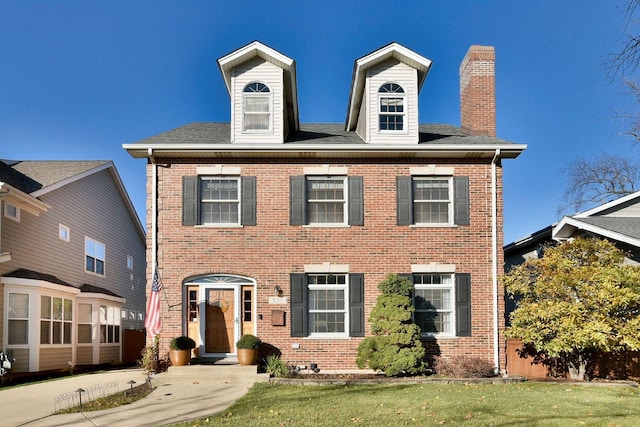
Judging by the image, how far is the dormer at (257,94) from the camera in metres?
16.3

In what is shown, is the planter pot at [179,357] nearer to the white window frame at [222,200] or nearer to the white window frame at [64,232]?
the white window frame at [222,200]

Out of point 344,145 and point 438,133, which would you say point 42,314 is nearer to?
point 344,145

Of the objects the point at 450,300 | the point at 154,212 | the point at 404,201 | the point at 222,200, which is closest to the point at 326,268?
the point at 404,201

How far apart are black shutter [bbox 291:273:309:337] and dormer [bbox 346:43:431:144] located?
4057 mm

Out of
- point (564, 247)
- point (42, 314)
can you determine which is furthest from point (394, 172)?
point (42, 314)

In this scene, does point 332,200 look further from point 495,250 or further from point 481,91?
point 481,91

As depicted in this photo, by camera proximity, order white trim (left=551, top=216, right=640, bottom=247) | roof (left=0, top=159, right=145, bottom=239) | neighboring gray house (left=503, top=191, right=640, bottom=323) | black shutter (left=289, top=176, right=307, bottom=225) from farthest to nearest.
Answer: roof (left=0, top=159, right=145, bottom=239) < black shutter (left=289, top=176, right=307, bottom=225) < neighboring gray house (left=503, top=191, right=640, bottom=323) < white trim (left=551, top=216, right=640, bottom=247)

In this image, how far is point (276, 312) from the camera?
15.8 m

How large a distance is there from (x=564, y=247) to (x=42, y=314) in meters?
14.0

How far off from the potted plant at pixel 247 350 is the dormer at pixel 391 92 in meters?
5.91

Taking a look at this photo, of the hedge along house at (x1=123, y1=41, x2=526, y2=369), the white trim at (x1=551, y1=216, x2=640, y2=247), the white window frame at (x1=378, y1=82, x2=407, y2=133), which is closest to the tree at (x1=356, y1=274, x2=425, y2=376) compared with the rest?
the hedge along house at (x1=123, y1=41, x2=526, y2=369)

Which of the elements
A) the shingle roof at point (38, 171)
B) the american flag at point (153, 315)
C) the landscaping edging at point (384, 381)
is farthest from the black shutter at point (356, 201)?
the shingle roof at point (38, 171)

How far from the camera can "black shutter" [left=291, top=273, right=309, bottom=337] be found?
1583 centimetres

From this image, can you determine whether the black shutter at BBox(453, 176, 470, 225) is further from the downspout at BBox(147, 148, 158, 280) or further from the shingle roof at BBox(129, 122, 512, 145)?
the downspout at BBox(147, 148, 158, 280)
